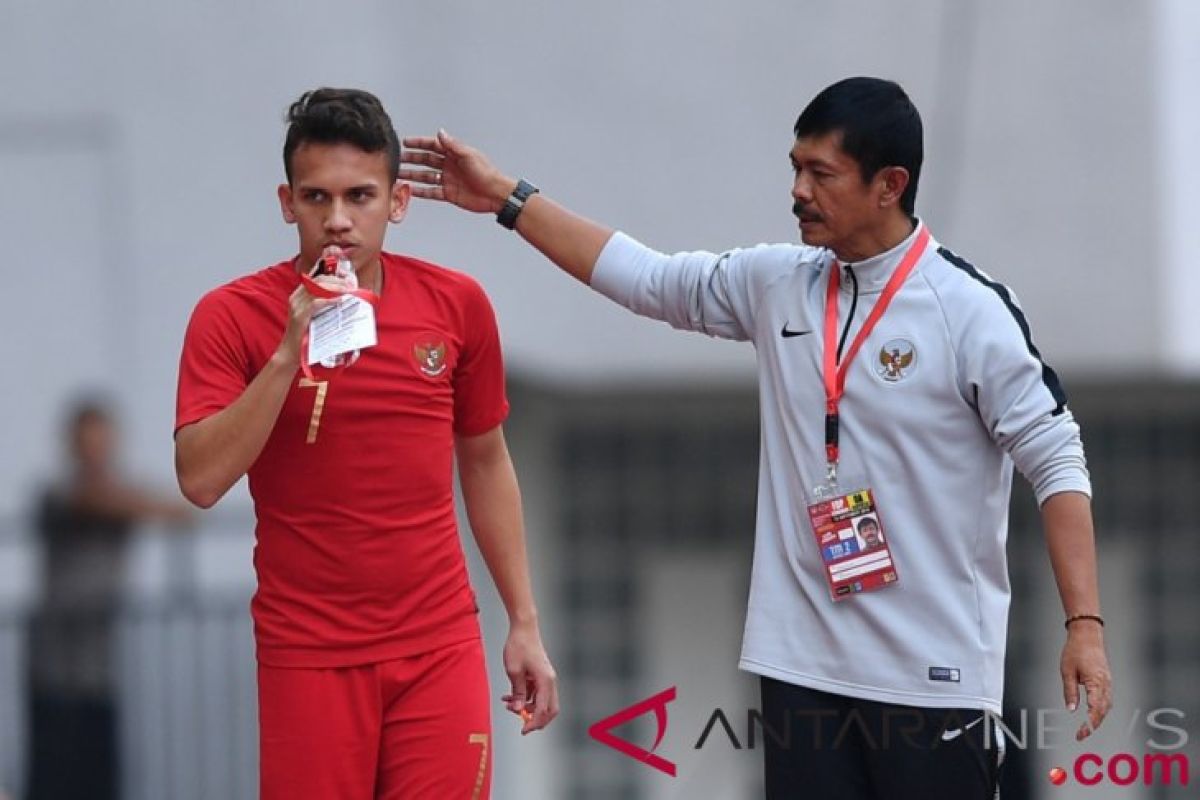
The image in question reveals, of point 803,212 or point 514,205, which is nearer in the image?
point 803,212

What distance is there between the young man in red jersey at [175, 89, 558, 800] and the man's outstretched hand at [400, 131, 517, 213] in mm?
454

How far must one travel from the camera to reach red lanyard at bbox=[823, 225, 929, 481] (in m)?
4.01

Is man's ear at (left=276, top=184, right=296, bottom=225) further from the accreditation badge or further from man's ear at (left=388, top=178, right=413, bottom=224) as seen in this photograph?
the accreditation badge

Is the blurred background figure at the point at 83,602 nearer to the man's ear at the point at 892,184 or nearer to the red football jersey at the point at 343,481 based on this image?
the red football jersey at the point at 343,481

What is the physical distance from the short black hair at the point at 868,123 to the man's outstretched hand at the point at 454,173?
65cm

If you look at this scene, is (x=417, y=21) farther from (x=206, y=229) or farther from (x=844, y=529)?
(x=844, y=529)

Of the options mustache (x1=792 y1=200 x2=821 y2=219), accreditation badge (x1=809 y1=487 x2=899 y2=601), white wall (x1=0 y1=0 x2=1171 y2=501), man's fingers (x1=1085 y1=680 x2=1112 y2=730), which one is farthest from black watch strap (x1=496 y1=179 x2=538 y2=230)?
white wall (x1=0 y1=0 x2=1171 y2=501)

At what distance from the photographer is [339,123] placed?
12.6ft

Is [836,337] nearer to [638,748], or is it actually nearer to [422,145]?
[422,145]

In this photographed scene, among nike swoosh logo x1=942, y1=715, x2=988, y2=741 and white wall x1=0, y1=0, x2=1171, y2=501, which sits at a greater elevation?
white wall x1=0, y1=0, x2=1171, y2=501

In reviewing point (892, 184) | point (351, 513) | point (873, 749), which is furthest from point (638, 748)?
point (892, 184)

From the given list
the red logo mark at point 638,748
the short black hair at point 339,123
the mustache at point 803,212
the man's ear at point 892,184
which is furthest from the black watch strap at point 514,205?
the red logo mark at point 638,748

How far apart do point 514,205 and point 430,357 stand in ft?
2.00

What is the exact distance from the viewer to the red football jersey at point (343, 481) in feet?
12.4
